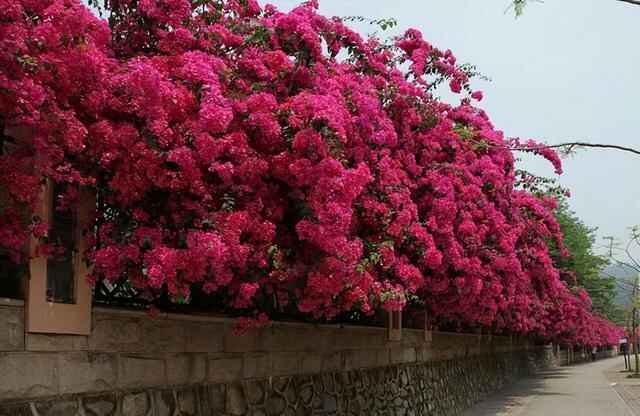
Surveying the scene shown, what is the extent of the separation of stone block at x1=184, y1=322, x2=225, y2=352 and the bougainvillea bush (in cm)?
34

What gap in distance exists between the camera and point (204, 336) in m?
8.23

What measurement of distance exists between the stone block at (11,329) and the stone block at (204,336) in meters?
2.21

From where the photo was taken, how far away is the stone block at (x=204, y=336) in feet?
26.1

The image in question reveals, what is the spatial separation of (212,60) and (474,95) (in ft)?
29.8

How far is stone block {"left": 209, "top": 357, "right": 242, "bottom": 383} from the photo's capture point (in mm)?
8289

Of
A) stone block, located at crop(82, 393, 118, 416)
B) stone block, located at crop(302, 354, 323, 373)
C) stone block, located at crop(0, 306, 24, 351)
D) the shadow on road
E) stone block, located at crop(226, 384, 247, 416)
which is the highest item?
stone block, located at crop(0, 306, 24, 351)

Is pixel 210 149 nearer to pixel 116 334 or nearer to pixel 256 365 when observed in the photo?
pixel 116 334

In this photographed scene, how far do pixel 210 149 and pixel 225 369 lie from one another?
2850 millimetres

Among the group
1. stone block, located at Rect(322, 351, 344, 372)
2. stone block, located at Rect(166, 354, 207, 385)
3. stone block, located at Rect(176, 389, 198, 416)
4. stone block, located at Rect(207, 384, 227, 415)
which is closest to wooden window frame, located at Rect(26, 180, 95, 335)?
stone block, located at Rect(166, 354, 207, 385)

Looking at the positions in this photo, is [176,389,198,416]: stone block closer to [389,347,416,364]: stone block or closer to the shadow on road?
[389,347,416,364]: stone block

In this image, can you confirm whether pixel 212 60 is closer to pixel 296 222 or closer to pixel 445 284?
pixel 296 222

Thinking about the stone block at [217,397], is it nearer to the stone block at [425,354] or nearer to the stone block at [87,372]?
the stone block at [87,372]

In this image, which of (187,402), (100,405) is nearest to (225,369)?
(187,402)

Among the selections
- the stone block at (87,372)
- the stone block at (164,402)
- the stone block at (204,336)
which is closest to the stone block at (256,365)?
the stone block at (204,336)
